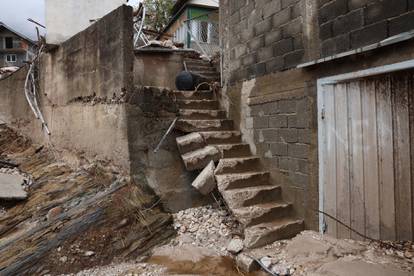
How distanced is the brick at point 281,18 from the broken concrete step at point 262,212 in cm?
224

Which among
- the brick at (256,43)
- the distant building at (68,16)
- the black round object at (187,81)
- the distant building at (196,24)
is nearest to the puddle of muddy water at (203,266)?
the brick at (256,43)

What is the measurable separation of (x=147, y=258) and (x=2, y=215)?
7.79ft

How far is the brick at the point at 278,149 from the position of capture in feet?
12.9

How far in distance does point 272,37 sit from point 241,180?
6.18 feet

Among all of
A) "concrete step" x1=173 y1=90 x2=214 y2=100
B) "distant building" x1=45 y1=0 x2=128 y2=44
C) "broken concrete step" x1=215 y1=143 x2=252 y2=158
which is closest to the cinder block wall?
"broken concrete step" x1=215 y1=143 x2=252 y2=158

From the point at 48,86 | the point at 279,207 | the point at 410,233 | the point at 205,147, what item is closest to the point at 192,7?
the point at 48,86

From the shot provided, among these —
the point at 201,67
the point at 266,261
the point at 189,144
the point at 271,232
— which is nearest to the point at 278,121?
the point at 189,144

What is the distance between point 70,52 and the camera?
5965 mm

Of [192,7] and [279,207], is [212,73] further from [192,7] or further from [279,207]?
[192,7]

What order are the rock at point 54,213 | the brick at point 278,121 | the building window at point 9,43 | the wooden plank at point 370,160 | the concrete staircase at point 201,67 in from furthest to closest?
the building window at point 9,43
the concrete staircase at point 201,67
the rock at point 54,213
the brick at point 278,121
the wooden plank at point 370,160

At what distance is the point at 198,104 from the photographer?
16.4 ft

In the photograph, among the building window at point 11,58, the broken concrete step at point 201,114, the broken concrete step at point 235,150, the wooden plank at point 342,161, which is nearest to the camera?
the wooden plank at point 342,161

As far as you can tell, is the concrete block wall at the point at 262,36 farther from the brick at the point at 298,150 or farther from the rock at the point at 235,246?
the rock at the point at 235,246

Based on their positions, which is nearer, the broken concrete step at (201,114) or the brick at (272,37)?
the brick at (272,37)
